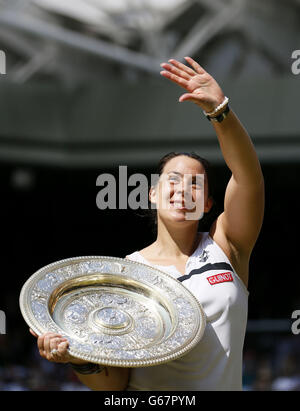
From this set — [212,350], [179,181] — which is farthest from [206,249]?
[212,350]

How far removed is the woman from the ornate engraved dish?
76mm

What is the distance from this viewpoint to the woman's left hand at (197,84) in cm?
204

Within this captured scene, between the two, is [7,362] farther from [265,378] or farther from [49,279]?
[49,279]

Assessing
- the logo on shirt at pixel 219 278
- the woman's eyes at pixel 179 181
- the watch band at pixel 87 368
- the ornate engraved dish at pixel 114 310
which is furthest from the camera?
the woman's eyes at pixel 179 181

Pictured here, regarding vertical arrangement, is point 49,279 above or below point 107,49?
below

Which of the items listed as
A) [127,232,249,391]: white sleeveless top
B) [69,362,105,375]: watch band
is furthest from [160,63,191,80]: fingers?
[69,362,105,375]: watch band

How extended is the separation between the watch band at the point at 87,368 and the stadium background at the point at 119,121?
5692 mm

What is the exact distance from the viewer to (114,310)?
212 centimetres

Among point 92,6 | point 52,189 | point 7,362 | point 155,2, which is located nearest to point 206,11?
point 155,2

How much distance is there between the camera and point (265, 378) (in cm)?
645

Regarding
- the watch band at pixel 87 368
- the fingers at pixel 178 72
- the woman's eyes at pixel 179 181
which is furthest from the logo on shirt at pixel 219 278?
the fingers at pixel 178 72

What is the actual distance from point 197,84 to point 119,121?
8.79m

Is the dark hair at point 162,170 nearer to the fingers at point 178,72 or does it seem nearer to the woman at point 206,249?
the woman at point 206,249
